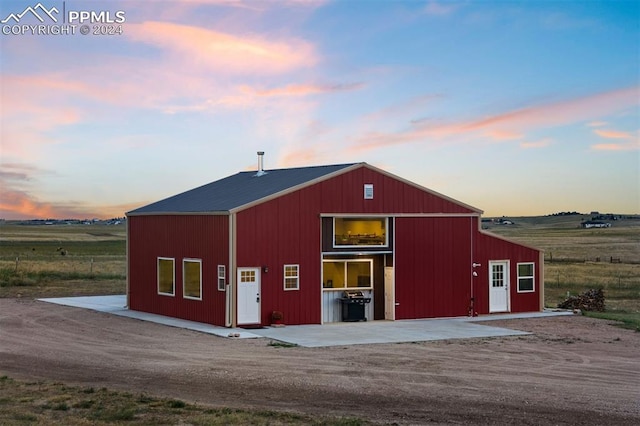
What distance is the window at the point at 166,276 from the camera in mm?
28906

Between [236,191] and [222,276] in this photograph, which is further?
[236,191]

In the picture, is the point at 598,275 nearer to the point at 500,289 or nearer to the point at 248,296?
the point at 500,289

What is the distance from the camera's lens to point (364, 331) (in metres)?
25.2

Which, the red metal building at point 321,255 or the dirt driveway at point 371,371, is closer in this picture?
the dirt driveway at point 371,371

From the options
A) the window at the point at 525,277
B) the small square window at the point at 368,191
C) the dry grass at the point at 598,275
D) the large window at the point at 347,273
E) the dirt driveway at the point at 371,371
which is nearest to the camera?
the dirt driveway at the point at 371,371

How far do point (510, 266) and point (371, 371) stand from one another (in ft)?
44.3

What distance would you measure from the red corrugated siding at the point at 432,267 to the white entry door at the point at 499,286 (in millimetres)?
1004

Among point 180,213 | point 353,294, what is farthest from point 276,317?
point 180,213

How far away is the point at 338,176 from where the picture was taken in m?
27.6

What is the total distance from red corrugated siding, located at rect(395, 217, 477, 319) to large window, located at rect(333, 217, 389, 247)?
0.55 meters

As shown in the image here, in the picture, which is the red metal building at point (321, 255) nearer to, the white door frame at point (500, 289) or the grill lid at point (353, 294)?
the white door frame at point (500, 289)

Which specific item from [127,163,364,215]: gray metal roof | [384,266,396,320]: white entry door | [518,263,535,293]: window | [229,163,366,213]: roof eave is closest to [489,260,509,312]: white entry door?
[518,263,535,293]: window

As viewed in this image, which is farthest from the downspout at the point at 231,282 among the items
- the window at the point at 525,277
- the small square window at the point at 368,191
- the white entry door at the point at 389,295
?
the window at the point at 525,277

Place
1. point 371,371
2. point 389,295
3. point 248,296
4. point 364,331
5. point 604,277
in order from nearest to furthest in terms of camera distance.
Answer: point 371,371 < point 364,331 < point 248,296 < point 389,295 < point 604,277
